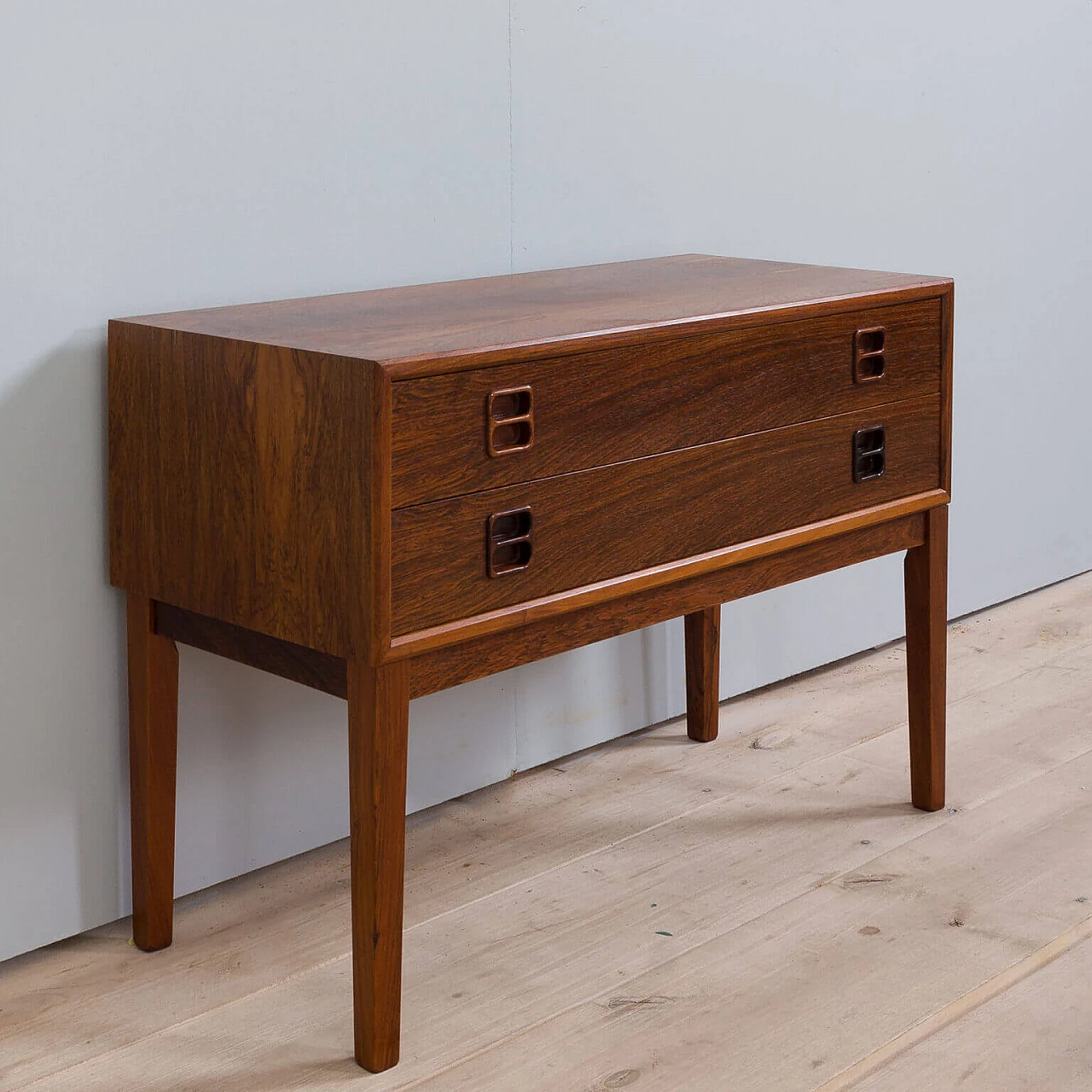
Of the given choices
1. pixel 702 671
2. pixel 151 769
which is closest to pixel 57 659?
pixel 151 769

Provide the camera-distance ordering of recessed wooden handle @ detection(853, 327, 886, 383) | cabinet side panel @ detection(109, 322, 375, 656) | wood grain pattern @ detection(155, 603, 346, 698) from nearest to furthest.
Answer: cabinet side panel @ detection(109, 322, 375, 656)
wood grain pattern @ detection(155, 603, 346, 698)
recessed wooden handle @ detection(853, 327, 886, 383)

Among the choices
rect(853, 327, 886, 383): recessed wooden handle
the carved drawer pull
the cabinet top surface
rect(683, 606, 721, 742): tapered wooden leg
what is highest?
the cabinet top surface

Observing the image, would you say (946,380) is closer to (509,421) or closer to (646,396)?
(646,396)

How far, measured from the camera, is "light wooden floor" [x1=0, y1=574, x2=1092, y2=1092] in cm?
158

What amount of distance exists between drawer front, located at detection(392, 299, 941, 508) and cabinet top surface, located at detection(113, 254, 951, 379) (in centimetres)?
2

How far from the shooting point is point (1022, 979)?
1.73m

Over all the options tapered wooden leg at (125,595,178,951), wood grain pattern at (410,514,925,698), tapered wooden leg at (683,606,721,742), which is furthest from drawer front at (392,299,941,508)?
tapered wooden leg at (683,606,721,742)

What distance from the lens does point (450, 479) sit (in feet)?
4.92

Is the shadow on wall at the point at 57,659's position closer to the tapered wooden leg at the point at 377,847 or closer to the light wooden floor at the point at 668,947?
the light wooden floor at the point at 668,947

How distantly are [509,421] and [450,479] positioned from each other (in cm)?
9

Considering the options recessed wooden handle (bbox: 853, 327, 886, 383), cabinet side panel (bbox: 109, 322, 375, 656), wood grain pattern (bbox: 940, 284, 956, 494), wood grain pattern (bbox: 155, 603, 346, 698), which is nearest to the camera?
cabinet side panel (bbox: 109, 322, 375, 656)

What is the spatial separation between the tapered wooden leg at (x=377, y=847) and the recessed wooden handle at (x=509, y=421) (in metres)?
0.23

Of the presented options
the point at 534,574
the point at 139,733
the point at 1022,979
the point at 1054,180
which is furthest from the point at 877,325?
the point at 1054,180

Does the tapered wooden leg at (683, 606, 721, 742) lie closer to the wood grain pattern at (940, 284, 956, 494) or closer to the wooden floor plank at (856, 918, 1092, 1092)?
the wood grain pattern at (940, 284, 956, 494)
